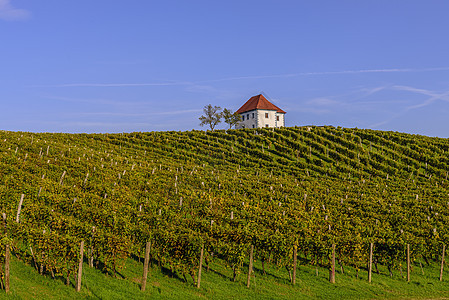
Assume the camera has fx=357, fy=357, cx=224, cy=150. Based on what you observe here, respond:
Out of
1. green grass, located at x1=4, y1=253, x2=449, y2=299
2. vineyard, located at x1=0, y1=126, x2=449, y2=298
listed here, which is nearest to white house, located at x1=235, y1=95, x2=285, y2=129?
vineyard, located at x1=0, y1=126, x2=449, y2=298

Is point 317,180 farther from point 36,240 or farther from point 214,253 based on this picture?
point 36,240

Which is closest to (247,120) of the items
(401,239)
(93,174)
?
(93,174)

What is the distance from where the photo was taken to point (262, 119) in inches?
3716

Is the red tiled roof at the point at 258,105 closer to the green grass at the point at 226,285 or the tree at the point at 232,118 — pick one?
the tree at the point at 232,118

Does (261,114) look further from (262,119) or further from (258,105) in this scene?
(258,105)

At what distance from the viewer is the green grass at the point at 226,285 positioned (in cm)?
1440

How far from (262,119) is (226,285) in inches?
3108

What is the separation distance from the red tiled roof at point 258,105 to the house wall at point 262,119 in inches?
40.5

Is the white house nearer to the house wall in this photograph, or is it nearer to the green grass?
the house wall

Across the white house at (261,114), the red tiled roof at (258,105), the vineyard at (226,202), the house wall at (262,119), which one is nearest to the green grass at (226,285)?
the vineyard at (226,202)

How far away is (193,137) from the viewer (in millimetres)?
59812

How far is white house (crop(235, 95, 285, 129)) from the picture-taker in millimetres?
94438

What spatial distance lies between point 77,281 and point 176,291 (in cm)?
423

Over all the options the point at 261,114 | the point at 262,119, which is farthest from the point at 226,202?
the point at 261,114
